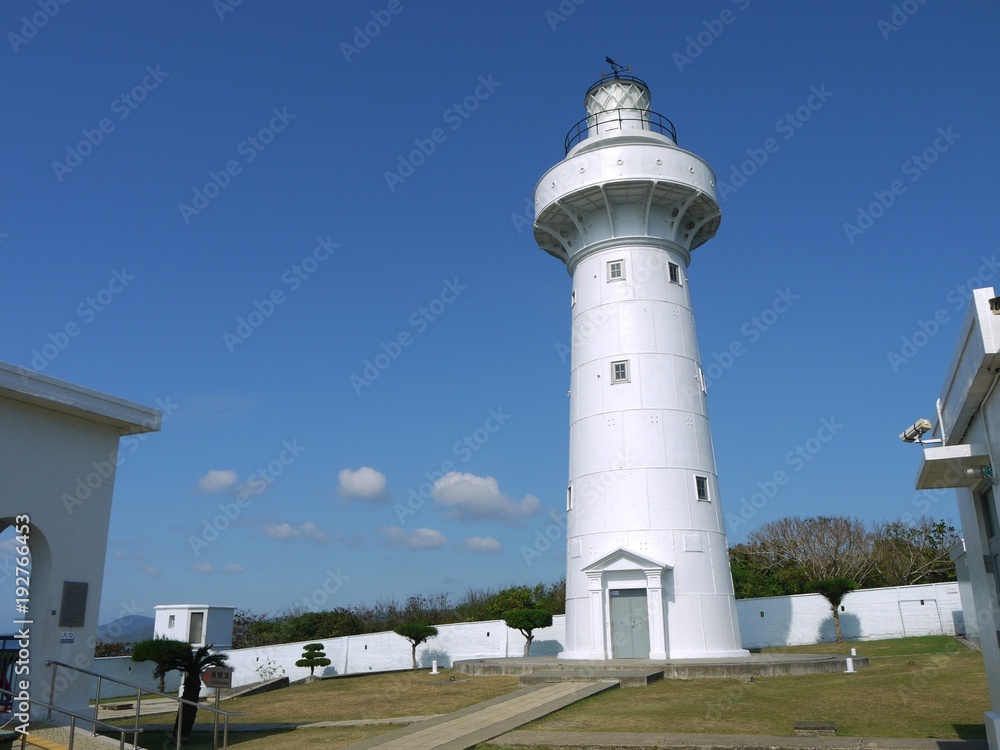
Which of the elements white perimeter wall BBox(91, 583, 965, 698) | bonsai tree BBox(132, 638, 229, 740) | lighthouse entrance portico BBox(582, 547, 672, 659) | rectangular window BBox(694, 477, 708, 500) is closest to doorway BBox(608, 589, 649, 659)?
lighthouse entrance portico BBox(582, 547, 672, 659)

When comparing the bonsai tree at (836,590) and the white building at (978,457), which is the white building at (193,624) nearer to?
the bonsai tree at (836,590)

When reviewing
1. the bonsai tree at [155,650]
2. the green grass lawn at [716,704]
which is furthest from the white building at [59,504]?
the green grass lawn at [716,704]

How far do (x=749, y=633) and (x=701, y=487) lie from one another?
377 inches

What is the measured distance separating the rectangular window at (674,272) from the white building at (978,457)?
14126 mm

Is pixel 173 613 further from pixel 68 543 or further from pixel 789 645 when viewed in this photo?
pixel 789 645

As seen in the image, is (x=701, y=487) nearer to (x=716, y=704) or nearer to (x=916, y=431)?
(x=716, y=704)

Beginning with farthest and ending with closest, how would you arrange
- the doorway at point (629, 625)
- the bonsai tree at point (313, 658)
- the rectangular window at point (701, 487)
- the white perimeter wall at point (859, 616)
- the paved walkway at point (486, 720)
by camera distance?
the white perimeter wall at point (859, 616)
the bonsai tree at point (313, 658)
the rectangular window at point (701, 487)
the doorway at point (629, 625)
the paved walkway at point (486, 720)

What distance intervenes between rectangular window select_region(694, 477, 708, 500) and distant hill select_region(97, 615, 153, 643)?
1832 centimetres

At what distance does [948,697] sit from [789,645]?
1480cm

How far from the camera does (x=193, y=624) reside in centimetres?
2416

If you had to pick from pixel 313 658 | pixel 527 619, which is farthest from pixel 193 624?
pixel 527 619

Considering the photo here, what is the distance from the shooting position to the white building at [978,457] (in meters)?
6.70

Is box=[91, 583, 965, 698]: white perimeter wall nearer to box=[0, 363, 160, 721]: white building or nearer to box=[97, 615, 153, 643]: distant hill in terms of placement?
box=[97, 615, 153, 643]: distant hill

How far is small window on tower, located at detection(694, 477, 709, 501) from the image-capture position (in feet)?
69.4
